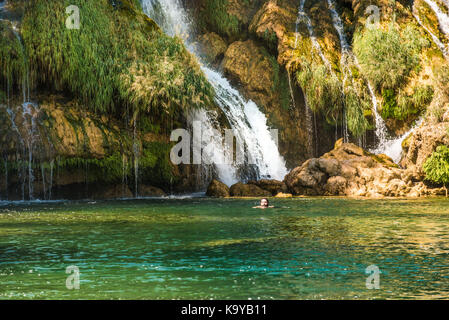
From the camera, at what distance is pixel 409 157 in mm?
33562

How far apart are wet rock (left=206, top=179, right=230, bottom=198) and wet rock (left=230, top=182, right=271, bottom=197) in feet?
1.61

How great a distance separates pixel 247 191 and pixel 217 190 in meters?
1.71

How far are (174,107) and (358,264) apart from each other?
24.5 m

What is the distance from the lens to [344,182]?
32562mm

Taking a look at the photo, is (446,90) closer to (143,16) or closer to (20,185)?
(143,16)

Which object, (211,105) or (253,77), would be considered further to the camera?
(253,77)

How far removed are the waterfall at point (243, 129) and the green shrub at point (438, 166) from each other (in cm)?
1029

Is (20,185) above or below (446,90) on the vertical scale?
below

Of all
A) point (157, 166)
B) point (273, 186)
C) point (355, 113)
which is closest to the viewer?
point (273, 186)

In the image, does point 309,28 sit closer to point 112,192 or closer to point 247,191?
point 247,191

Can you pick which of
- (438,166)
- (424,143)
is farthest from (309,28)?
(438,166)

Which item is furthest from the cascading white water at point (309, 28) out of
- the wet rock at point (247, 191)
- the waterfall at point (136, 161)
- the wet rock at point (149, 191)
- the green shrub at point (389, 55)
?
the wet rock at point (149, 191)
